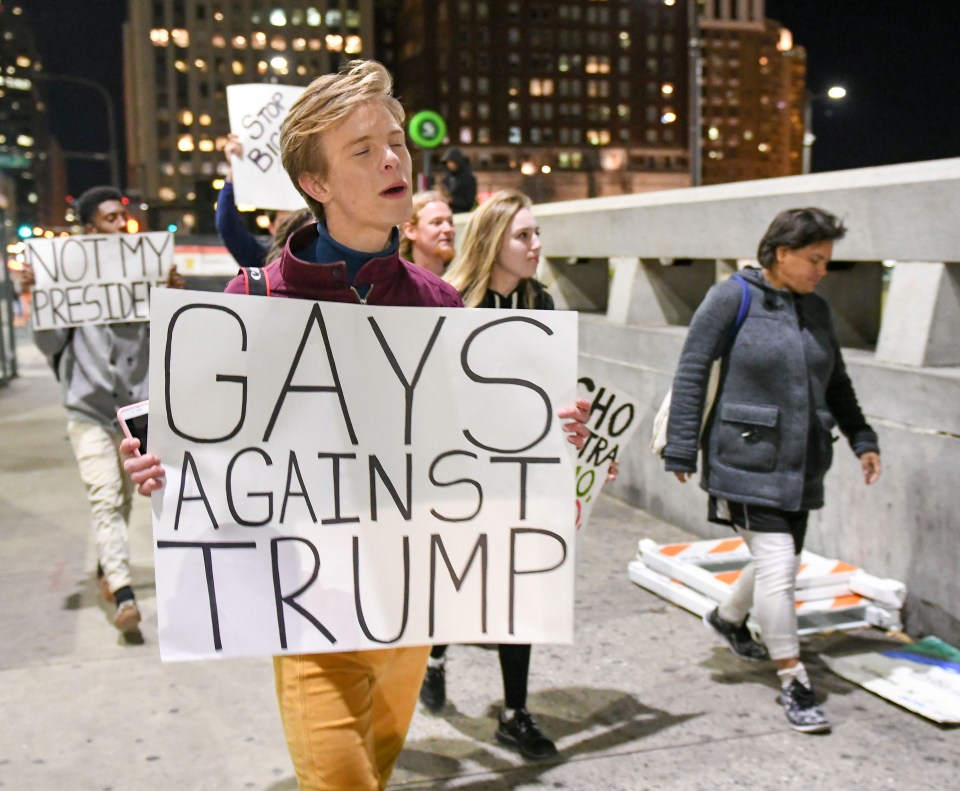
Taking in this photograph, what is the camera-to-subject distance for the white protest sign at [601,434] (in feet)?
13.2

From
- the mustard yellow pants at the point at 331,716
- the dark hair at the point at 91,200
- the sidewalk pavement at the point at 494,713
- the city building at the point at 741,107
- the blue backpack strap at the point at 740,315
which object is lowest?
the sidewalk pavement at the point at 494,713

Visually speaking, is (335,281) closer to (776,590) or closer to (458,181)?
(776,590)

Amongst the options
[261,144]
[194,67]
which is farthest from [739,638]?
[194,67]

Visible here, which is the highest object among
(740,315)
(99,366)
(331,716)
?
(740,315)

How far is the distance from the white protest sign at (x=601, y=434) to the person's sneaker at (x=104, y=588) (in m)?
2.55

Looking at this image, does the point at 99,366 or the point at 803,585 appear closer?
the point at 803,585

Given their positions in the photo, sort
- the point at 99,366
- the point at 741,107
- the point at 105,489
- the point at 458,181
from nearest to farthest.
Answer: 1. the point at 105,489
2. the point at 99,366
3. the point at 458,181
4. the point at 741,107

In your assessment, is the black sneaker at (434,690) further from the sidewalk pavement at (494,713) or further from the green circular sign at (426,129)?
the green circular sign at (426,129)

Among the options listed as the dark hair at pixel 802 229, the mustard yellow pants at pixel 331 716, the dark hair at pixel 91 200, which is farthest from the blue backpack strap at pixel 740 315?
the dark hair at pixel 91 200

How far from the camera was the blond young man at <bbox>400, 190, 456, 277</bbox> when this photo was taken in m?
4.87

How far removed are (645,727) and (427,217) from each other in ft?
7.64

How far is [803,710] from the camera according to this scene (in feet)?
13.4

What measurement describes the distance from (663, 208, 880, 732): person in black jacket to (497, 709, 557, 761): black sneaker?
95 centimetres

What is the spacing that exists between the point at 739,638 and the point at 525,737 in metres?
1.37
